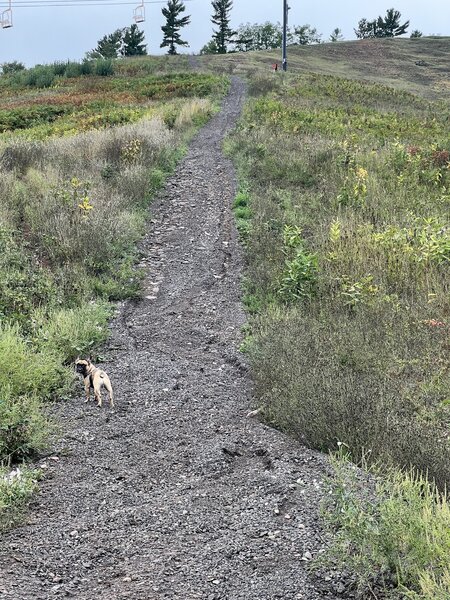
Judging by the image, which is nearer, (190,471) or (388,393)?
(190,471)

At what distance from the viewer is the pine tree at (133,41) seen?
78875 millimetres

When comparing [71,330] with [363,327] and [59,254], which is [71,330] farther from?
[363,327]

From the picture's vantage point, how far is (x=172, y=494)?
381cm

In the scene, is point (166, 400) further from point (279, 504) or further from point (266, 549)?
point (266, 549)

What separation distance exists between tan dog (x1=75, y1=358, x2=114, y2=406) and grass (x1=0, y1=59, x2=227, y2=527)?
0.23 metres

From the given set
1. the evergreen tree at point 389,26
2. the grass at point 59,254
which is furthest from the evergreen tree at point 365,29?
the grass at point 59,254

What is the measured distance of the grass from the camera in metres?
4.63

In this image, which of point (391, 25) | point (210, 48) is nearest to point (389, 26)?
→ point (391, 25)

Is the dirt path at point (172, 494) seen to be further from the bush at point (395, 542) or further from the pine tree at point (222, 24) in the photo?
the pine tree at point (222, 24)

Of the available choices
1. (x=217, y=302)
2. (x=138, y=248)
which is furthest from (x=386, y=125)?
(x=217, y=302)

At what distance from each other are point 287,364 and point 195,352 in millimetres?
1279

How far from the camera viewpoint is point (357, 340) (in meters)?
5.65

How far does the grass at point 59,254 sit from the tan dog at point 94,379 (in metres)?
0.23

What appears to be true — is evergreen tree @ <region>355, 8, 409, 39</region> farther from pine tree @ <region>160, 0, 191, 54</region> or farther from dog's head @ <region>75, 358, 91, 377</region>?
dog's head @ <region>75, 358, 91, 377</region>
